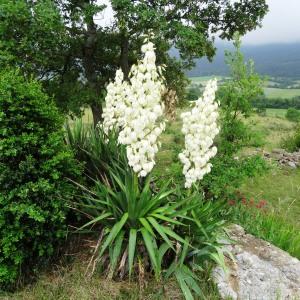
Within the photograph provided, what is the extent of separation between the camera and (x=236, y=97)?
23.1 feet

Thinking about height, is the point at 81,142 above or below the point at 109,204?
above

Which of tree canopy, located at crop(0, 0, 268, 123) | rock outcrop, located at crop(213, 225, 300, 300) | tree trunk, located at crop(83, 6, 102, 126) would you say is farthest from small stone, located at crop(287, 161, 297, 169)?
rock outcrop, located at crop(213, 225, 300, 300)

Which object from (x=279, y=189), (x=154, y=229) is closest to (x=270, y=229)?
(x=154, y=229)

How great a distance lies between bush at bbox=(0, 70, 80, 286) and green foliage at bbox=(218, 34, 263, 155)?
11.4 ft

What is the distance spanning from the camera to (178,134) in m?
14.6

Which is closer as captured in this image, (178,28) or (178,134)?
(178,28)

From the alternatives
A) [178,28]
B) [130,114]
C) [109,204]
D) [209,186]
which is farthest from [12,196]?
[178,28]

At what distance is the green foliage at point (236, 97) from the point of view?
22.9 ft

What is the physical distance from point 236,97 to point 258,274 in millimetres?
3225

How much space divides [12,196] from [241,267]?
8.91 ft

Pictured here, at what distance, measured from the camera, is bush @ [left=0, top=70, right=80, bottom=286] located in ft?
→ 14.1

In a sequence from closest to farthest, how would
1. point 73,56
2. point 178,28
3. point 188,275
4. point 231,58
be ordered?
point 188,275 < point 231,58 < point 178,28 < point 73,56

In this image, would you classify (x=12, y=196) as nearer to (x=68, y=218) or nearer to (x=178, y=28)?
(x=68, y=218)

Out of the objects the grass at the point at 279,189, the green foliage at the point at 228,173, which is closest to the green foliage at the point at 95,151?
the green foliage at the point at 228,173
